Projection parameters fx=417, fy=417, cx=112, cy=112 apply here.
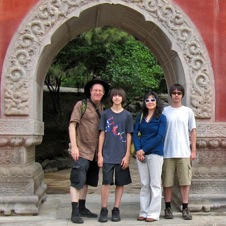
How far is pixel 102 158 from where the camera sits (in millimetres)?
5027

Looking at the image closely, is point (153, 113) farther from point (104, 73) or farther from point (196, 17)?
point (104, 73)

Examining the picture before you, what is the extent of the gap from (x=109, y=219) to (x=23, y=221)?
106 cm

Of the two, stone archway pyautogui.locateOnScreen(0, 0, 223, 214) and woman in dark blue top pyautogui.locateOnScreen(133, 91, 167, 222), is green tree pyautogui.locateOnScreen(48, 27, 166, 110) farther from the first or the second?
woman in dark blue top pyautogui.locateOnScreen(133, 91, 167, 222)

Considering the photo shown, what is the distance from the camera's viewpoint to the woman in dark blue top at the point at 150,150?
5.02 m

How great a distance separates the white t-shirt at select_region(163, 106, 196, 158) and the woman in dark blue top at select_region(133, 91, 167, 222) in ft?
0.63

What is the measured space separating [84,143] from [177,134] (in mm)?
1162

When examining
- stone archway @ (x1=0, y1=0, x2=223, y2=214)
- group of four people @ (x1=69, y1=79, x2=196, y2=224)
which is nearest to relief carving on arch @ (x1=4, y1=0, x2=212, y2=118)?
stone archway @ (x1=0, y1=0, x2=223, y2=214)

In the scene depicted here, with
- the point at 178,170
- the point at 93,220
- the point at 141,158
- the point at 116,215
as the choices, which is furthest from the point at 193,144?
the point at 93,220

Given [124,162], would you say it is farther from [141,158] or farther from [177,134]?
[177,134]

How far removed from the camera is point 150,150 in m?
5.01

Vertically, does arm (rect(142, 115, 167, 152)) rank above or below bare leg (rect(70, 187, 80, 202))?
above

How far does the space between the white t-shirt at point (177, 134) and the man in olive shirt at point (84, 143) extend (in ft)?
2.92

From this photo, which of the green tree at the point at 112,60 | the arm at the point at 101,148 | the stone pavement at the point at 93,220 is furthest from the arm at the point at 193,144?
the green tree at the point at 112,60

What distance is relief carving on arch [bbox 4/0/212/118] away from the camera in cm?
543
